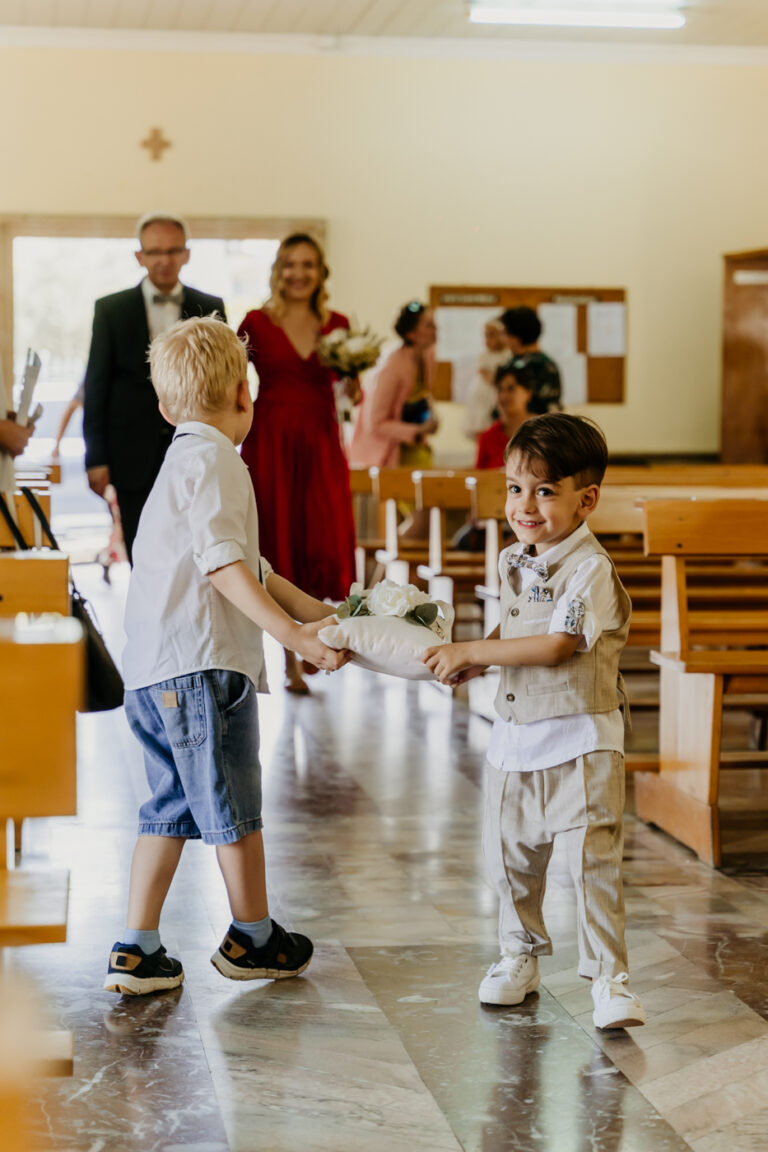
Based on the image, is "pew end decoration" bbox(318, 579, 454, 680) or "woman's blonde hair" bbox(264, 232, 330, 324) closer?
"pew end decoration" bbox(318, 579, 454, 680)

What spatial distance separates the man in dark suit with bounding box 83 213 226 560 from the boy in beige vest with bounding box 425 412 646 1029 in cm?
271

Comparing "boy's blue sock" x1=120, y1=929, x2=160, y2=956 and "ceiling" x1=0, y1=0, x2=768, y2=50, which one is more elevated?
"ceiling" x1=0, y1=0, x2=768, y2=50

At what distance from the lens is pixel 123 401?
4.86 metres

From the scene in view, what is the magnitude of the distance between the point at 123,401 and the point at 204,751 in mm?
2705

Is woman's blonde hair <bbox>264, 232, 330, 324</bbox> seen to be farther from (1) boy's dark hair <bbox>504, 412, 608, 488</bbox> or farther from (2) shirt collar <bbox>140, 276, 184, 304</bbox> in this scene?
(1) boy's dark hair <bbox>504, 412, 608, 488</bbox>

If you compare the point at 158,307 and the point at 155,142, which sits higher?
the point at 155,142

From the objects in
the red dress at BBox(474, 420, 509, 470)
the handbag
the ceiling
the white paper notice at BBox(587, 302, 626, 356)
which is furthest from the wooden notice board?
the handbag

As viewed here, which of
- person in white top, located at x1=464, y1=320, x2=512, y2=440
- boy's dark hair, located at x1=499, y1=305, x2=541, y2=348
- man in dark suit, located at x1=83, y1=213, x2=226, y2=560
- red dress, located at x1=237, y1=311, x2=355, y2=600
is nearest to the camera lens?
man in dark suit, located at x1=83, y1=213, x2=226, y2=560

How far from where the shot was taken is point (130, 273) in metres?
9.66

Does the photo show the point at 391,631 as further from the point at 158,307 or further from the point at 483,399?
the point at 483,399

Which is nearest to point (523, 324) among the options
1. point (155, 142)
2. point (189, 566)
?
point (155, 142)

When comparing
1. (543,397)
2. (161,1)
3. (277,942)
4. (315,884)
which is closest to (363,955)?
(277,942)

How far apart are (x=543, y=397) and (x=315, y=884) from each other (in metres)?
3.50

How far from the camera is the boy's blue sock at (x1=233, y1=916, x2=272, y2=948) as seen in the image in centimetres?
250
